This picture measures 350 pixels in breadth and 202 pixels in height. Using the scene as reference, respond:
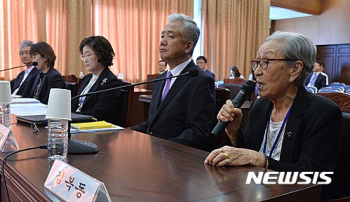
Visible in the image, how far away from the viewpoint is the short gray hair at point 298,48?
146cm

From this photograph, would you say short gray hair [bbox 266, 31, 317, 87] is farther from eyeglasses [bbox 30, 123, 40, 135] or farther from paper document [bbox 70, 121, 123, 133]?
eyeglasses [bbox 30, 123, 40, 135]

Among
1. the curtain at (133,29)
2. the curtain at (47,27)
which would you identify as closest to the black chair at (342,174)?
the curtain at (47,27)

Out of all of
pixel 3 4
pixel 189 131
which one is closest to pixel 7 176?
pixel 189 131

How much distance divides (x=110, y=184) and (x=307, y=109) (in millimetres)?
829

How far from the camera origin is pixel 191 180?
37.9 inches

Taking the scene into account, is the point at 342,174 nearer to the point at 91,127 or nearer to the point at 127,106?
the point at 91,127

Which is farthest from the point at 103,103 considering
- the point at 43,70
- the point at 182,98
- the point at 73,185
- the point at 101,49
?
the point at 73,185

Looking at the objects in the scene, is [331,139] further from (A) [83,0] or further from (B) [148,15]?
(B) [148,15]

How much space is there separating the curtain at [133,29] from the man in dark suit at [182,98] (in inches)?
211

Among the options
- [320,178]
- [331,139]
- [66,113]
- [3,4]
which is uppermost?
[3,4]

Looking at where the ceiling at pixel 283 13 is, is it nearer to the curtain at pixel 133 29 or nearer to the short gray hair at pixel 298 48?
the curtain at pixel 133 29

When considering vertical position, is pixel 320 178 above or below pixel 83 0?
below

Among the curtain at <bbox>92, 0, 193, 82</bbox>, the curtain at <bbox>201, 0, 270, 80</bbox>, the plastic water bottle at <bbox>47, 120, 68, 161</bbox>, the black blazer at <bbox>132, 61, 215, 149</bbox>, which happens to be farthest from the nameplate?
the curtain at <bbox>201, 0, 270, 80</bbox>

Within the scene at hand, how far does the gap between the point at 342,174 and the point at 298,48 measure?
1.68 feet
